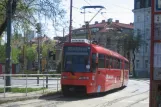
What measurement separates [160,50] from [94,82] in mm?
13809

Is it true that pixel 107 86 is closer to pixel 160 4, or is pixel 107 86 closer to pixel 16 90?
pixel 16 90

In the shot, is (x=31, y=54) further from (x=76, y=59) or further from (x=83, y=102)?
(x=83, y=102)

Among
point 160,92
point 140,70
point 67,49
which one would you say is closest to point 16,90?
point 67,49

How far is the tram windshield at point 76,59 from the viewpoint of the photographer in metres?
19.9

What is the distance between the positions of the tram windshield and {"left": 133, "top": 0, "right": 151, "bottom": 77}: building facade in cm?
6663

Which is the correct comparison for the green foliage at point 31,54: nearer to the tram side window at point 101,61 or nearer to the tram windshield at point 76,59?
the tram side window at point 101,61

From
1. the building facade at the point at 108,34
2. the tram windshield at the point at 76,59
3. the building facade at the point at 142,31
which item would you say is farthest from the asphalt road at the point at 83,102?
the building facade at the point at 142,31

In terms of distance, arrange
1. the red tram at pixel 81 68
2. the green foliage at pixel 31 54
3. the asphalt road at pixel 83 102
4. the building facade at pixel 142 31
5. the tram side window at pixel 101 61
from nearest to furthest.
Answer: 1. the asphalt road at pixel 83 102
2. the red tram at pixel 81 68
3. the tram side window at pixel 101 61
4. the building facade at pixel 142 31
5. the green foliage at pixel 31 54

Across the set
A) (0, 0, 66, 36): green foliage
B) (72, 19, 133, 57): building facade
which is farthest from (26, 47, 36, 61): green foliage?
(0, 0, 66, 36): green foliage

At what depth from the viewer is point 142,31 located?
8838 cm

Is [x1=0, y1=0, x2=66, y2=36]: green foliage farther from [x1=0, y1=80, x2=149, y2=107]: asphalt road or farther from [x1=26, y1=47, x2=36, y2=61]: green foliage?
[x1=26, y1=47, x2=36, y2=61]: green foliage

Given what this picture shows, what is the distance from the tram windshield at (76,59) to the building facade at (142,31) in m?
66.6

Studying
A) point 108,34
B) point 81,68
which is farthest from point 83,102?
point 108,34

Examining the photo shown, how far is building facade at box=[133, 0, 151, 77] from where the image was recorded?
8688 cm
